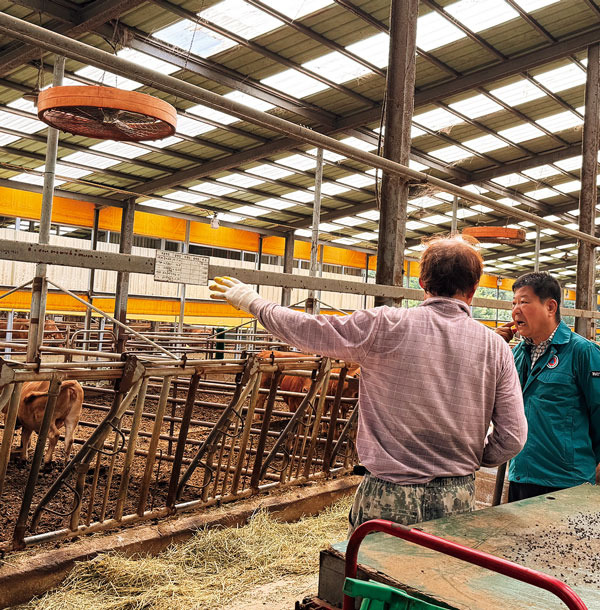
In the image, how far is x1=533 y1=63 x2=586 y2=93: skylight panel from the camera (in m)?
11.7

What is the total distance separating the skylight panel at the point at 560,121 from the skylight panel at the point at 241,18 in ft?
24.9

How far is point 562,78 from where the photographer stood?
12.0m

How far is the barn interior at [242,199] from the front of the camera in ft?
11.9

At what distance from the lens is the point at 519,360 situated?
3.13 metres

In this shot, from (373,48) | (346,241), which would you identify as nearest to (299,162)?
(373,48)

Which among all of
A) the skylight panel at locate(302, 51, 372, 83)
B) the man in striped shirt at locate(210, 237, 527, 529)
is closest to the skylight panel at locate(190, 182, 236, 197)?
the skylight panel at locate(302, 51, 372, 83)

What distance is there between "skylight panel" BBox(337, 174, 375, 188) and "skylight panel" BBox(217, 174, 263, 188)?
2324mm

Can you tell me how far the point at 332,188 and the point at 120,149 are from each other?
21.1 feet

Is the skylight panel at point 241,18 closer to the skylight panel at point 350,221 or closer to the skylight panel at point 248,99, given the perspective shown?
the skylight panel at point 248,99

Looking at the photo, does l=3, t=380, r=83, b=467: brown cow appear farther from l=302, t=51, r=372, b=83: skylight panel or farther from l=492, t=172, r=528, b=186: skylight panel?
l=492, t=172, r=528, b=186: skylight panel

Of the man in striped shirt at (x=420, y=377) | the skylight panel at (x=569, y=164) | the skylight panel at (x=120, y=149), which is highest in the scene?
the skylight panel at (x=569, y=164)

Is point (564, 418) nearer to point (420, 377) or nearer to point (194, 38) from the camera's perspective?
point (420, 377)

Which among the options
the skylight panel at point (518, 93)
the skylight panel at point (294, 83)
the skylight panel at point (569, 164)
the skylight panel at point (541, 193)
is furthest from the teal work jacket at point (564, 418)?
the skylight panel at point (541, 193)

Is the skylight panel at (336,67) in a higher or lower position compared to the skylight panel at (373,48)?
lower
